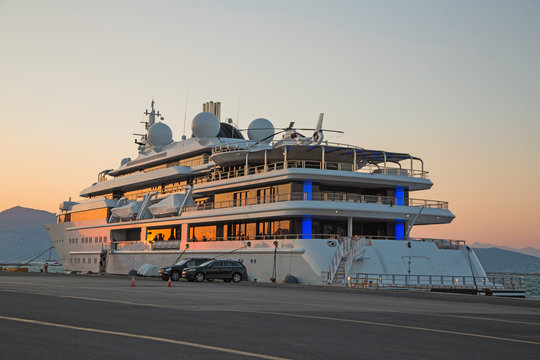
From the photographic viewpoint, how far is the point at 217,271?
38.2m

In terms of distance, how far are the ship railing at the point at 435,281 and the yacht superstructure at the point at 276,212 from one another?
2.31 feet

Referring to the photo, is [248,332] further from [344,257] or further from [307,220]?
[307,220]

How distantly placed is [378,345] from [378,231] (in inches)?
1386

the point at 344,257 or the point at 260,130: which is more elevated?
the point at 260,130

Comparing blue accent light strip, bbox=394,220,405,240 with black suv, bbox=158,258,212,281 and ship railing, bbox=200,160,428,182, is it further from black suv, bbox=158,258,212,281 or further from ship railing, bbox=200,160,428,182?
black suv, bbox=158,258,212,281

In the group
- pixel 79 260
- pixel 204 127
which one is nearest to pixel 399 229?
pixel 204 127

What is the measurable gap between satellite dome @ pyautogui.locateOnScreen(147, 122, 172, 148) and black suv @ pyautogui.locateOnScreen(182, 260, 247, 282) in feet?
86.3

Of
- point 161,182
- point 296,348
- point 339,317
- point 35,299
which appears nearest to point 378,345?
point 296,348

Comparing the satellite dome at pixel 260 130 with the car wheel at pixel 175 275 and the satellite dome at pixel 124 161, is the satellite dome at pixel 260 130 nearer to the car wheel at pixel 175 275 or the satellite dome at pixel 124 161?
the satellite dome at pixel 124 161

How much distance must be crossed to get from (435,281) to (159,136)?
3407cm

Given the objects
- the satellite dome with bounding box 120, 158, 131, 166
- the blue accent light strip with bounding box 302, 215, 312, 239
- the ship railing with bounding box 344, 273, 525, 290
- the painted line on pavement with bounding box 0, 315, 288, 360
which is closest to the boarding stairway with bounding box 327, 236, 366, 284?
the ship railing with bounding box 344, 273, 525, 290

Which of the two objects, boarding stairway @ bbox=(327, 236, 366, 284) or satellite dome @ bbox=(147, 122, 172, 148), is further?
satellite dome @ bbox=(147, 122, 172, 148)

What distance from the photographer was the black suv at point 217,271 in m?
37.6

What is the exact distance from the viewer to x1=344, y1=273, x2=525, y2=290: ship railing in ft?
114
